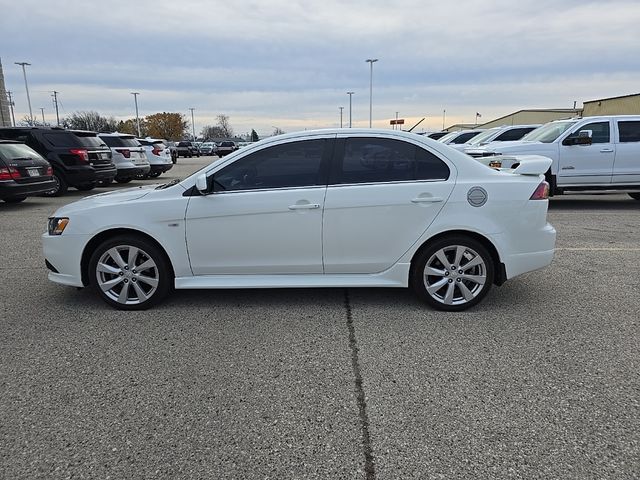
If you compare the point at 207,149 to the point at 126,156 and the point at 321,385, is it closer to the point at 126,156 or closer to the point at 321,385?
the point at 126,156

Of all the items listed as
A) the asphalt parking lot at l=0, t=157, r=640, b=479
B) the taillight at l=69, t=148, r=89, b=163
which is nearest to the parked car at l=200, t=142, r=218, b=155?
the taillight at l=69, t=148, r=89, b=163

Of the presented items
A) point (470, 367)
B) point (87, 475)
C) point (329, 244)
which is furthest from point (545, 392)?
point (87, 475)

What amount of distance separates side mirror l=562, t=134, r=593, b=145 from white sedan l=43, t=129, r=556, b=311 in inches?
268

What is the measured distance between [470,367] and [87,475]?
242 cm

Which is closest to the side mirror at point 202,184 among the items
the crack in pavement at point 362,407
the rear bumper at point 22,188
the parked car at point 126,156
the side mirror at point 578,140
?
the crack in pavement at point 362,407

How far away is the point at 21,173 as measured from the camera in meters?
10.1

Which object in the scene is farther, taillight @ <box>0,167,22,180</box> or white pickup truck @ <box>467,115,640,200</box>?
white pickup truck @ <box>467,115,640,200</box>

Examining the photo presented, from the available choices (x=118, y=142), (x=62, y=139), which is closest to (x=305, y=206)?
(x=62, y=139)

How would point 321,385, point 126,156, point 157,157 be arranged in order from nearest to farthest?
point 321,385, point 126,156, point 157,157

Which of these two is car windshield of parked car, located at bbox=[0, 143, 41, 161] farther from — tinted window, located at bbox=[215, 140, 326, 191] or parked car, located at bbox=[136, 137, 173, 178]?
parked car, located at bbox=[136, 137, 173, 178]

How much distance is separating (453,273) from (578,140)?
25.0 feet

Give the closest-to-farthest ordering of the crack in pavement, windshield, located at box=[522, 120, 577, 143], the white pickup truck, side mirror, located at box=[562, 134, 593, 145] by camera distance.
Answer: the crack in pavement < side mirror, located at box=[562, 134, 593, 145] < the white pickup truck < windshield, located at box=[522, 120, 577, 143]

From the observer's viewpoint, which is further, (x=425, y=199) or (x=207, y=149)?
(x=207, y=149)

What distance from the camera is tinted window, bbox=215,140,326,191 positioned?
4.38 metres
